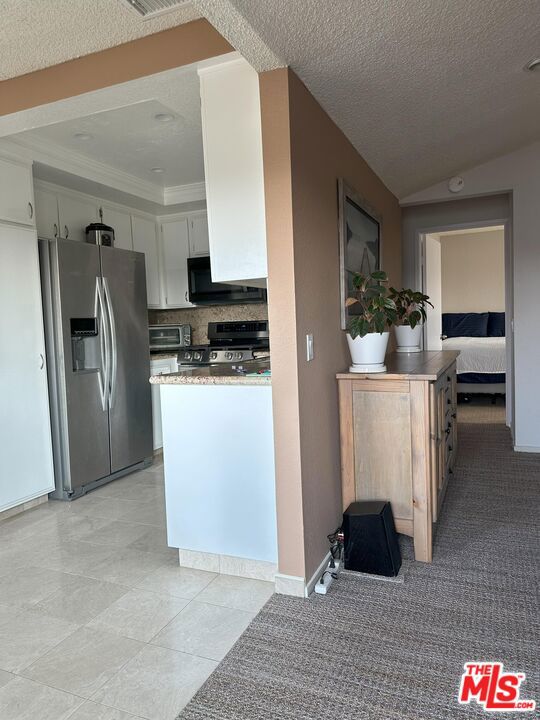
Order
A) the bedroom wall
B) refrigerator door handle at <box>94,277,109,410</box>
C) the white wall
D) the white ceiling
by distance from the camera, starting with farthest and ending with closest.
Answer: the bedroom wall → the white wall → refrigerator door handle at <box>94,277,109,410</box> → the white ceiling

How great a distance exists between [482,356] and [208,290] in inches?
149

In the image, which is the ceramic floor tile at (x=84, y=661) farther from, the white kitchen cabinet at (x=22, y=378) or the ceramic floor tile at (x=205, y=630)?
the white kitchen cabinet at (x=22, y=378)

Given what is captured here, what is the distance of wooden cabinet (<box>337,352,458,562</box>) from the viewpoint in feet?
7.91

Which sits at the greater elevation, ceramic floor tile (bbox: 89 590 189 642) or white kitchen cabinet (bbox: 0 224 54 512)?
white kitchen cabinet (bbox: 0 224 54 512)

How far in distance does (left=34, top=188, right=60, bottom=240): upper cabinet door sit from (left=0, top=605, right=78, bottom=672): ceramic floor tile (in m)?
2.74

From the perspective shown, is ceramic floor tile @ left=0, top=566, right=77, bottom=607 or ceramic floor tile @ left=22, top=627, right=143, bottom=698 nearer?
ceramic floor tile @ left=22, top=627, right=143, bottom=698

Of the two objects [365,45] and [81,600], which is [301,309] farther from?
[81,600]

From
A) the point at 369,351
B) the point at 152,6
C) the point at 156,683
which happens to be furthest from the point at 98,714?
the point at 152,6

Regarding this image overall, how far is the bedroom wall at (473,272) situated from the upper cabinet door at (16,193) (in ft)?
20.8

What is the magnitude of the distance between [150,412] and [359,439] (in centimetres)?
234

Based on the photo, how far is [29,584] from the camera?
2.41m

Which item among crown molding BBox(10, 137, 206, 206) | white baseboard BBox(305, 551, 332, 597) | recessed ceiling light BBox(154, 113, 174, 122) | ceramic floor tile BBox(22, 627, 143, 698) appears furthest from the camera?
crown molding BBox(10, 137, 206, 206)

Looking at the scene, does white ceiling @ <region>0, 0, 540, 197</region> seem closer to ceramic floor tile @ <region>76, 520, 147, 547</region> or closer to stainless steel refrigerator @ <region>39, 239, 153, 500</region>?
stainless steel refrigerator @ <region>39, 239, 153, 500</region>

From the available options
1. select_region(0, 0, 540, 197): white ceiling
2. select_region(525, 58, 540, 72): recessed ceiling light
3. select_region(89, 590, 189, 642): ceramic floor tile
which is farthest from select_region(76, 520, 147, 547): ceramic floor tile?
select_region(525, 58, 540, 72): recessed ceiling light
